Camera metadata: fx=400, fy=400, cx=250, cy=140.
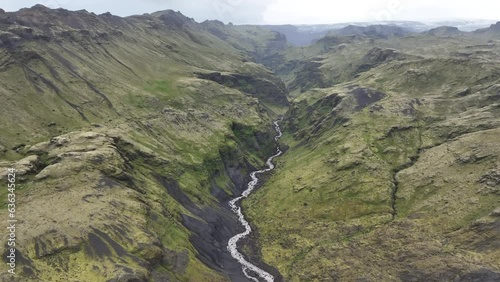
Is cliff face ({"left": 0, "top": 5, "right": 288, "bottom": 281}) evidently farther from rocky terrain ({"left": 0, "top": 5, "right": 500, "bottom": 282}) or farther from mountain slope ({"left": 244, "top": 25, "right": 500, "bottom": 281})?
mountain slope ({"left": 244, "top": 25, "right": 500, "bottom": 281})

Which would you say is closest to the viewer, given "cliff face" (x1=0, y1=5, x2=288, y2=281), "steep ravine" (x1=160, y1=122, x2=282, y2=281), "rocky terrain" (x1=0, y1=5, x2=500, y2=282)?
"cliff face" (x1=0, y1=5, x2=288, y2=281)

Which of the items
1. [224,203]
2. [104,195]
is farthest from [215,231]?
[104,195]

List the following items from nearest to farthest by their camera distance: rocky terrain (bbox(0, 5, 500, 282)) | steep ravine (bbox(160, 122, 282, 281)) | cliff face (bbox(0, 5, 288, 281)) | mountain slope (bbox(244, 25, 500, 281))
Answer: cliff face (bbox(0, 5, 288, 281)) < rocky terrain (bbox(0, 5, 500, 282)) < mountain slope (bbox(244, 25, 500, 281)) < steep ravine (bbox(160, 122, 282, 281))

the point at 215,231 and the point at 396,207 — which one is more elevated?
the point at 396,207

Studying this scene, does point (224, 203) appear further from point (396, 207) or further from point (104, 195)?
point (396, 207)

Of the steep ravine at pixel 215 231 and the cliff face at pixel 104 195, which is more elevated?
the cliff face at pixel 104 195

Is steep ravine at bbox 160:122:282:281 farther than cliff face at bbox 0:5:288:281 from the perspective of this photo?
Yes

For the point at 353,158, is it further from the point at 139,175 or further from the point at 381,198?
the point at 139,175

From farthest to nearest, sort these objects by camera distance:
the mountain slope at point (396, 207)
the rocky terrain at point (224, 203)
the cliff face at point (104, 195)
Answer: the mountain slope at point (396, 207) < the rocky terrain at point (224, 203) < the cliff face at point (104, 195)

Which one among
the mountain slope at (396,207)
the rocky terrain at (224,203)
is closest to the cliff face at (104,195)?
the rocky terrain at (224,203)

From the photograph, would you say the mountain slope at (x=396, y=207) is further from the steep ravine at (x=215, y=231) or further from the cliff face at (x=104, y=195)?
the cliff face at (x=104, y=195)

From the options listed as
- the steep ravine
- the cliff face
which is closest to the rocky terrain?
the cliff face

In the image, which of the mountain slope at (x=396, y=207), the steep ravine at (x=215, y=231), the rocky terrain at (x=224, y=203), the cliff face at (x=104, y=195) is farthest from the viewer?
the steep ravine at (x=215, y=231)
